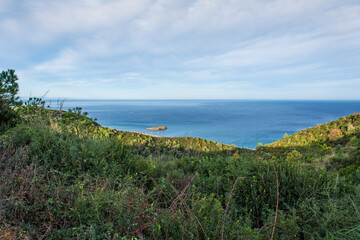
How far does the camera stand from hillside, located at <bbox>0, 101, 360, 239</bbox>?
5.66ft

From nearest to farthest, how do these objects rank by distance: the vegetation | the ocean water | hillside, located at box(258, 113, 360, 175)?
the vegetation
hillside, located at box(258, 113, 360, 175)
the ocean water

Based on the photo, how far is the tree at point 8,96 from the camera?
6336 millimetres

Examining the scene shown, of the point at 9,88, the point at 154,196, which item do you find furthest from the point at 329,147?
the point at 9,88

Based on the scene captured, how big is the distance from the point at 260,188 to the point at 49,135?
4.09 meters

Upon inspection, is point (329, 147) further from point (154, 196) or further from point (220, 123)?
point (220, 123)

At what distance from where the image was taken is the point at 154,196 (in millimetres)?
2973

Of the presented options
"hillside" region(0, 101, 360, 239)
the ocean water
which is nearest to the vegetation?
"hillside" region(0, 101, 360, 239)

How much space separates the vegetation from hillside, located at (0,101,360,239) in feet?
0.04

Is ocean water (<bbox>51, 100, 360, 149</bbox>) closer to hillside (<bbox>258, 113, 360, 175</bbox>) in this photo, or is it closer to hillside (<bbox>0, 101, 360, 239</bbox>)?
hillside (<bbox>258, 113, 360, 175</bbox>)

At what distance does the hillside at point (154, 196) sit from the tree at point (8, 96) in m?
0.36

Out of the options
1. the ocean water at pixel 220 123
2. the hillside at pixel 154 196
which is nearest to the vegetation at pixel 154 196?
the hillside at pixel 154 196

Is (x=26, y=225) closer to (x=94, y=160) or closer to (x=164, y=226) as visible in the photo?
(x=164, y=226)

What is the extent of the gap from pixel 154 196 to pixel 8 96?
267 inches

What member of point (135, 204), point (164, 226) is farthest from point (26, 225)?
point (164, 226)
